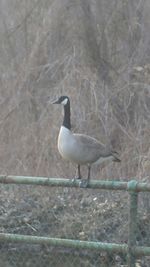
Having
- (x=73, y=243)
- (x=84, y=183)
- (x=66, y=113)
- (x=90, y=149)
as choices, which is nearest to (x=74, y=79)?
(x=66, y=113)

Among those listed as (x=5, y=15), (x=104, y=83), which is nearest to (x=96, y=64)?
(x=104, y=83)

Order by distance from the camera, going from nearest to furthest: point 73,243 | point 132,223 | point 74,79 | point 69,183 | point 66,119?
point 132,223
point 73,243
point 69,183
point 66,119
point 74,79

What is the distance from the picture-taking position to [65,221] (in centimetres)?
733

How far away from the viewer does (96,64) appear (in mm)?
11273

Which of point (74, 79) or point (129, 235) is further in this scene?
point (74, 79)

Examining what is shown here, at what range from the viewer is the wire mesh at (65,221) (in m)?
6.60

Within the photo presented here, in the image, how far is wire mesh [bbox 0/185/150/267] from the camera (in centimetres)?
660

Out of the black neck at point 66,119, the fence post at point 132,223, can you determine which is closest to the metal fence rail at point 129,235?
the fence post at point 132,223

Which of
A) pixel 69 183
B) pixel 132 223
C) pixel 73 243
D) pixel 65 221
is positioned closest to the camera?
pixel 132 223

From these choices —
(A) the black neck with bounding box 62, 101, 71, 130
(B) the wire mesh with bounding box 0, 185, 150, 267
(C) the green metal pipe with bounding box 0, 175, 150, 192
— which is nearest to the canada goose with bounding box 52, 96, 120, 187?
(A) the black neck with bounding box 62, 101, 71, 130

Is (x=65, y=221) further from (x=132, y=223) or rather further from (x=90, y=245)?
(x=132, y=223)

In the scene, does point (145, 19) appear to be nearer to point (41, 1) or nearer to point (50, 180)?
point (41, 1)

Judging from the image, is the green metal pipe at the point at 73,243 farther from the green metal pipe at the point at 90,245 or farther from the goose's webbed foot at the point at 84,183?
the goose's webbed foot at the point at 84,183

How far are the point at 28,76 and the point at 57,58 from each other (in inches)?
21.1
